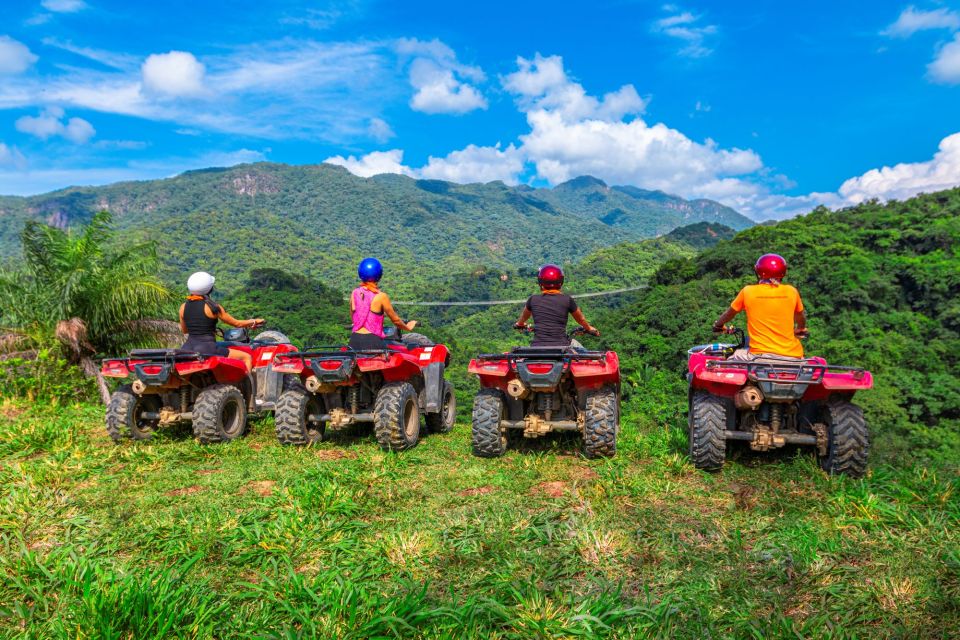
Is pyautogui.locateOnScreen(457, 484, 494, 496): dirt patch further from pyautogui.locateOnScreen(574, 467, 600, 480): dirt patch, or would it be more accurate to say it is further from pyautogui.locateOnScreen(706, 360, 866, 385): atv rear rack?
pyautogui.locateOnScreen(706, 360, 866, 385): atv rear rack

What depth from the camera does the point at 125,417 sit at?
622cm

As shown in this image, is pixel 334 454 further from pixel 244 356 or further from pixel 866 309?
pixel 866 309

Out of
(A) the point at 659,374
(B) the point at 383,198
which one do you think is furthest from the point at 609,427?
(B) the point at 383,198

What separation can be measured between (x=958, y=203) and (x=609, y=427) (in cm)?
3561

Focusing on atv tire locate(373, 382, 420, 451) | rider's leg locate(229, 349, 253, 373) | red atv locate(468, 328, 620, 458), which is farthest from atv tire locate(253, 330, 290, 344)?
red atv locate(468, 328, 620, 458)

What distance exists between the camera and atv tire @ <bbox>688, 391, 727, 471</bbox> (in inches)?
199

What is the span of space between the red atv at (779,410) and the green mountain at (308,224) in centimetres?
8709

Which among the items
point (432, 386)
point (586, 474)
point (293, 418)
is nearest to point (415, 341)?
point (432, 386)

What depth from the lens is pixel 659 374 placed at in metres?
21.5

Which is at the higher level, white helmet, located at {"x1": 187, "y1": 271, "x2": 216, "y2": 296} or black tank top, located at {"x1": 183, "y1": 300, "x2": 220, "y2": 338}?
white helmet, located at {"x1": 187, "y1": 271, "x2": 216, "y2": 296}

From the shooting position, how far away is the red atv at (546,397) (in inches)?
213

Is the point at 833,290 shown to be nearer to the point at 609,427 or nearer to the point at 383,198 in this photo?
the point at 609,427

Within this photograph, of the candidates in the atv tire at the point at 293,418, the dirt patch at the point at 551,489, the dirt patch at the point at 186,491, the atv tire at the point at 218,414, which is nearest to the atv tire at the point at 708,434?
the dirt patch at the point at 551,489

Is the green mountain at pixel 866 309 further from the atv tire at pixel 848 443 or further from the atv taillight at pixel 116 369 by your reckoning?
the atv taillight at pixel 116 369
